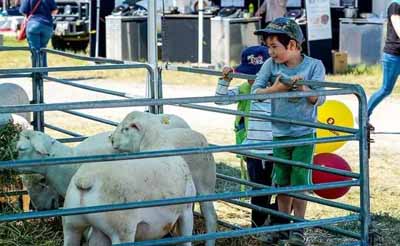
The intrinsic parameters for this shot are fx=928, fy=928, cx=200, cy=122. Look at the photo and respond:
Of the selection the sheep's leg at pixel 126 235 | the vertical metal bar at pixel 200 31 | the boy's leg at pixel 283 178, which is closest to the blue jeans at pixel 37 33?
the vertical metal bar at pixel 200 31

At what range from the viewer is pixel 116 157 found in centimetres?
407

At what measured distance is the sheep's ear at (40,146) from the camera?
5441 mm

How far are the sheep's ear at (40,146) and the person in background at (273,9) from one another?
1224cm

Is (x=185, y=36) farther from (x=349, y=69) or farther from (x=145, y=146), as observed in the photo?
(x=145, y=146)

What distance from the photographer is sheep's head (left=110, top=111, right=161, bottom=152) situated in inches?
199

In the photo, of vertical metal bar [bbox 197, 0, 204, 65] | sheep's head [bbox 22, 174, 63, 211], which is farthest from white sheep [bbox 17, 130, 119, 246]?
vertical metal bar [bbox 197, 0, 204, 65]

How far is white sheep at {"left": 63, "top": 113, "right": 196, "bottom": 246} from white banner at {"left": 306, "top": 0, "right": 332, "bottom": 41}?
12201 mm

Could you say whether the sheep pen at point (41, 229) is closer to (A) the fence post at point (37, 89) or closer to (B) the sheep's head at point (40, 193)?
(B) the sheep's head at point (40, 193)

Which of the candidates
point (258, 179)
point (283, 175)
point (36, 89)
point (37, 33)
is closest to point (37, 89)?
point (36, 89)

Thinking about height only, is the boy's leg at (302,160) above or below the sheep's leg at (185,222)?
above

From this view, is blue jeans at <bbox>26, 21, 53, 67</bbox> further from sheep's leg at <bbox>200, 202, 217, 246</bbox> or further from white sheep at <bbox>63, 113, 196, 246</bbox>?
white sheep at <bbox>63, 113, 196, 246</bbox>

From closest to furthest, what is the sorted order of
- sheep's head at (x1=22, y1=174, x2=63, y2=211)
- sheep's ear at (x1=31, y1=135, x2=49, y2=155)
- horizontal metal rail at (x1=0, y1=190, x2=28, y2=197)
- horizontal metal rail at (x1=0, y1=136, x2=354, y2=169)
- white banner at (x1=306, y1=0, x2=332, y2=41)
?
horizontal metal rail at (x1=0, y1=136, x2=354, y2=169), sheep's ear at (x1=31, y1=135, x2=49, y2=155), sheep's head at (x1=22, y1=174, x2=63, y2=211), horizontal metal rail at (x1=0, y1=190, x2=28, y2=197), white banner at (x1=306, y1=0, x2=332, y2=41)

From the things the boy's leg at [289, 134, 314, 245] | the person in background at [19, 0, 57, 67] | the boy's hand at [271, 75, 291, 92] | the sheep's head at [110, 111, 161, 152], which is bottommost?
the boy's leg at [289, 134, 314, 245]

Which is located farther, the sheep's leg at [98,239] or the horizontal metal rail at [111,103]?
the sheep's leg at [98,239]
